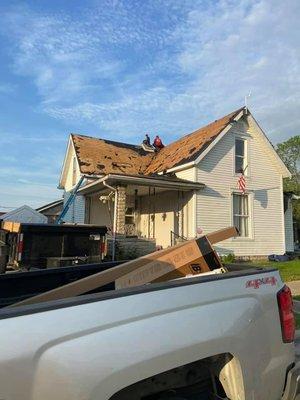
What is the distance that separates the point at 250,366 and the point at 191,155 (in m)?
18.6

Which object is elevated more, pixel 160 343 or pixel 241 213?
pixel 241 213

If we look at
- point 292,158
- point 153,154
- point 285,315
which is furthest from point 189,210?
point 292,158

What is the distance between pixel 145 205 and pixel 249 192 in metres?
5.60

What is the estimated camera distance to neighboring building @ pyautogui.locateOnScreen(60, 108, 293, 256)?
20.6 meters

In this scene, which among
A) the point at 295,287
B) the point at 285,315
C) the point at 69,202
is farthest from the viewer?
the point at 69,202

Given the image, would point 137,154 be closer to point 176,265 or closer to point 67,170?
point 67,170

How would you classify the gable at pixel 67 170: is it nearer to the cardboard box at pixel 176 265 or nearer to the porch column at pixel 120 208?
the porch column at pixel 120 208

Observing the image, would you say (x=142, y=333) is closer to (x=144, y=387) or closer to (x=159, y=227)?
(x=144, y=387)

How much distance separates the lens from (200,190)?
20.6 metres

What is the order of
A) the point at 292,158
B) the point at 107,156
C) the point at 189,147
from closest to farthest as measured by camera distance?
the point at 189,147 < the point at 107,156 < the point at 292,158

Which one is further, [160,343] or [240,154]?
[240,154]

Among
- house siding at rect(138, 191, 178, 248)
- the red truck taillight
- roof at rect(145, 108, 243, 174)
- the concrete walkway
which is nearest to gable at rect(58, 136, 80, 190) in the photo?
roof at rect(145, 108, 243, 174)

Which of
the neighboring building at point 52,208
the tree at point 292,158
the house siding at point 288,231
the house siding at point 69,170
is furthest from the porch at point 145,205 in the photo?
the tree at point 292,158

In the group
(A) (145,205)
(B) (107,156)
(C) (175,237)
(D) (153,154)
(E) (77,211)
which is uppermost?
(D) (153,154)
